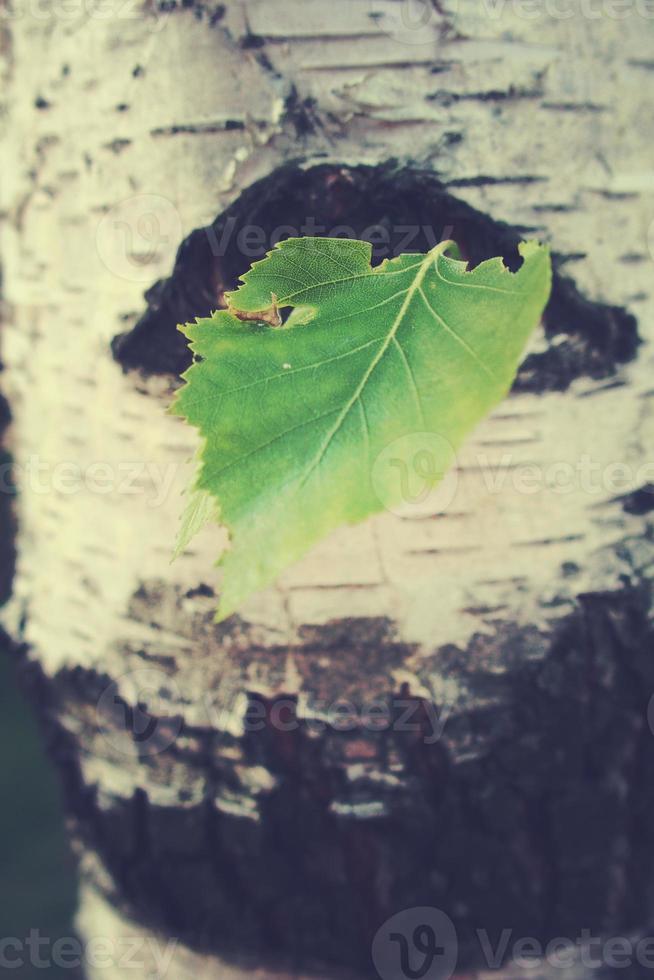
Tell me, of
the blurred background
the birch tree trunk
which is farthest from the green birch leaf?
the blurred background

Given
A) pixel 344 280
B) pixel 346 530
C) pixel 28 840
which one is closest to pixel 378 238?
pixel 344 280

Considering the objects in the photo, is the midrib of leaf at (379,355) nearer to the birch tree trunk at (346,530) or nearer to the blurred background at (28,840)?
the birch tree trunk at (346,530)

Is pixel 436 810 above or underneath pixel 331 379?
underneath

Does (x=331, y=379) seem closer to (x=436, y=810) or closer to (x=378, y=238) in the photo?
(x=378, y=238)

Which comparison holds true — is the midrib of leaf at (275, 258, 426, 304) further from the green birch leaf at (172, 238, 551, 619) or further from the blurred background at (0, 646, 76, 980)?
the blurred background at (0, 646, 76, 980)

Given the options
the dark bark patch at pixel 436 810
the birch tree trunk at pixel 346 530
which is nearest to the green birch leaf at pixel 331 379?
the birch tree trunk at pixel 346 530

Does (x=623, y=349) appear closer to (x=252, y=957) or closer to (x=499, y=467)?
(x=499, y=467)

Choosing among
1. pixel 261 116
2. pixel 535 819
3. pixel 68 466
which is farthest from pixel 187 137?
pixel 535 819
